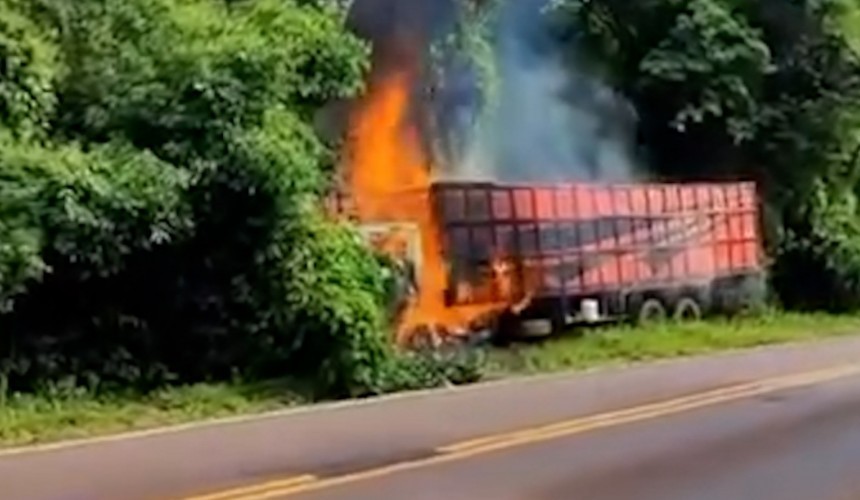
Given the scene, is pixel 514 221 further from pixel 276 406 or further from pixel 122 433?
pixel 122 433

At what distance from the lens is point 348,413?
17562 mm

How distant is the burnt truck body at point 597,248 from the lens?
26.3 meters

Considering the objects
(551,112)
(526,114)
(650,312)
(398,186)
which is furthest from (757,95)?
(398,186)

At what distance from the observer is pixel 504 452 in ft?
45.0

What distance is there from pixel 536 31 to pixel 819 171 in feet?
20.7

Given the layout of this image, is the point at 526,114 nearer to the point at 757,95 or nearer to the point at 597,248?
the point at 757,95

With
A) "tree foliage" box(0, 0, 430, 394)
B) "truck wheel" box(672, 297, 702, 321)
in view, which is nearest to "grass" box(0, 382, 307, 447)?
"tree foliage" box(0, 0, 430, 394)

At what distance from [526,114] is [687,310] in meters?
6.76

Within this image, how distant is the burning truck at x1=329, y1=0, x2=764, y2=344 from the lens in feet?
84.0

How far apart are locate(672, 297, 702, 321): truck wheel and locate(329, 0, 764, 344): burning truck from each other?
4cm

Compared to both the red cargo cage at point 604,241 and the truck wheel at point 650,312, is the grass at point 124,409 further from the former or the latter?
the truck wheel at point 650,312

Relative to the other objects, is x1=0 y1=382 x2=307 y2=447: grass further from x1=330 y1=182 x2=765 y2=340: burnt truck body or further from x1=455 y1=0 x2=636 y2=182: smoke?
x1=455 y1=0 x2=636 y2=182: smoke

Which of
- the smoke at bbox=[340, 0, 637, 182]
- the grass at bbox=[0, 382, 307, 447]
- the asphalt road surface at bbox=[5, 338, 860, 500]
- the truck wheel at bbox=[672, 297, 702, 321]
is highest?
the smoke at bbox=[340, 0, 637, 182]

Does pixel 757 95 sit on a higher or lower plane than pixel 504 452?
higher
